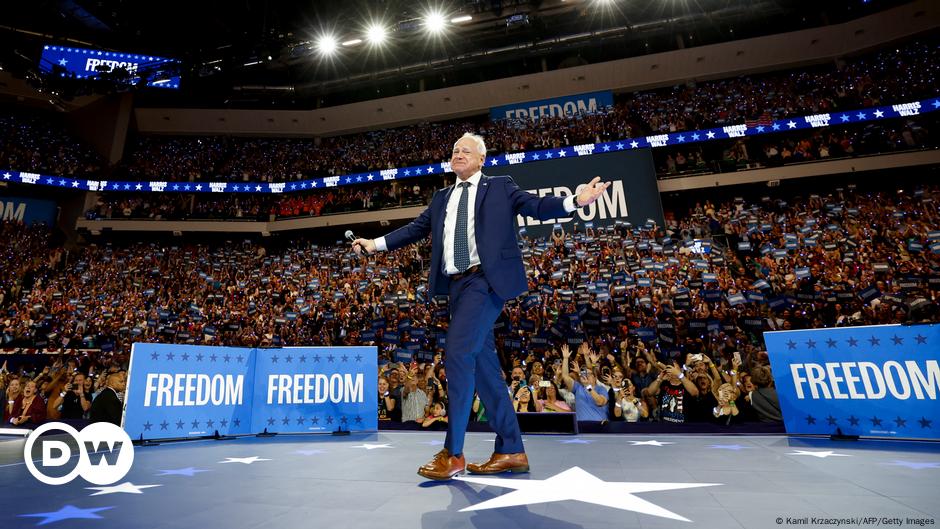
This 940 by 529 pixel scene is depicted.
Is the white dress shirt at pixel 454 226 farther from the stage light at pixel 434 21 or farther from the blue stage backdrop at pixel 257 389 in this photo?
→ the stage light at pixel 434 21

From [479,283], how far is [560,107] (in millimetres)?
21090

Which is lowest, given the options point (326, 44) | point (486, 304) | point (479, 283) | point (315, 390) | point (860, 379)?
point (860, 379)

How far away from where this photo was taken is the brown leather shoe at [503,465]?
222 centimetres

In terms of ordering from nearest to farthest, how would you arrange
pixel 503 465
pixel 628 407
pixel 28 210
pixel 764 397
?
pixel 503 465
pixel 764 397
pixel 628 407
pixel 28 210

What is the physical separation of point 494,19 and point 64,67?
1740cm

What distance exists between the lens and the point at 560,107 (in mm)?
21516

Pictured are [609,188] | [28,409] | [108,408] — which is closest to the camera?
A: [108,408]

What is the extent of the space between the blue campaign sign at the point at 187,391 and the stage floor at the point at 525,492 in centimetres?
103

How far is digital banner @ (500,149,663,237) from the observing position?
675 inches

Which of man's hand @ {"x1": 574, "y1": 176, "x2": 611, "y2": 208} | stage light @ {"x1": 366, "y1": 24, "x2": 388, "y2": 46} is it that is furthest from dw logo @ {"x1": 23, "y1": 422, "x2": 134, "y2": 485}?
stage light @ {"x1": 366, "y1": 24, "x2": 388, "y2": 46}

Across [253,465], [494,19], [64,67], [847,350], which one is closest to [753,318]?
[847,350]

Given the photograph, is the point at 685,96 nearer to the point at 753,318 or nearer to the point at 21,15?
the point at 753,318

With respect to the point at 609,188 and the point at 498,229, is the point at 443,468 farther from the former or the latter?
the point at 609,188

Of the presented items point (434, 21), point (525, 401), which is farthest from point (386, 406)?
point (434, 21)
